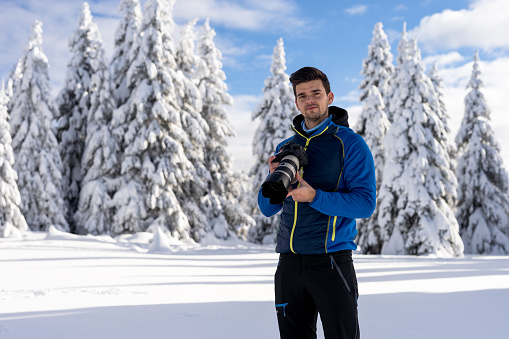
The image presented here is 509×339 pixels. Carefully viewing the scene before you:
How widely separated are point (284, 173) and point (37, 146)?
89.5ft

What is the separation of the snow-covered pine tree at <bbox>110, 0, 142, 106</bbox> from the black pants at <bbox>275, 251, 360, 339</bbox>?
24.6m

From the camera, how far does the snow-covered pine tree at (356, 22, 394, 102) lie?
25.3 metres

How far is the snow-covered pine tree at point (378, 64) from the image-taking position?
25297 millimetres

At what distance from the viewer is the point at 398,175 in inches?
800

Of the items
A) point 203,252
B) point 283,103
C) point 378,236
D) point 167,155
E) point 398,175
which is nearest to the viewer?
point 203,252

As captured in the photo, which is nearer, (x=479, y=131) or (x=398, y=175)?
(x=398, y=175)

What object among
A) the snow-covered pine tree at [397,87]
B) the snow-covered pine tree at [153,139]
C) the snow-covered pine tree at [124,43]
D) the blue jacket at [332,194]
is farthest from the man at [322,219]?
the snow-covered pine tree at [124,43]

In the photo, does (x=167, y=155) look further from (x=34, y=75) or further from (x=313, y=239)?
(x=313, y=239)

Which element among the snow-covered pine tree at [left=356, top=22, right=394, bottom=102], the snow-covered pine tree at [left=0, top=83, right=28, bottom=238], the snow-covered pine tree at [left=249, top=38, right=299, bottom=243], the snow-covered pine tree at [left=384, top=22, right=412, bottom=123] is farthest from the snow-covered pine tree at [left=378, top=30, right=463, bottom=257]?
the snow-covered pine tree at [left=0, top=83, right=28, bottom=238]

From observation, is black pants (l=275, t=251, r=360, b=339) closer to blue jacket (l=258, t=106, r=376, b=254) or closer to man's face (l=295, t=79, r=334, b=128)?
blue jacket (l=258, t=106, r=376, b=254)

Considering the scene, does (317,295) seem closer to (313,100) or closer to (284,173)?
(284,173)

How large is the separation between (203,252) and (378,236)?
9040mm

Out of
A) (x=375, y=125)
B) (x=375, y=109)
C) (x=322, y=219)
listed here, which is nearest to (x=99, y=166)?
(x=375, y=125)

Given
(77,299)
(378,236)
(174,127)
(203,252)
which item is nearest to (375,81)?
(378,236)
